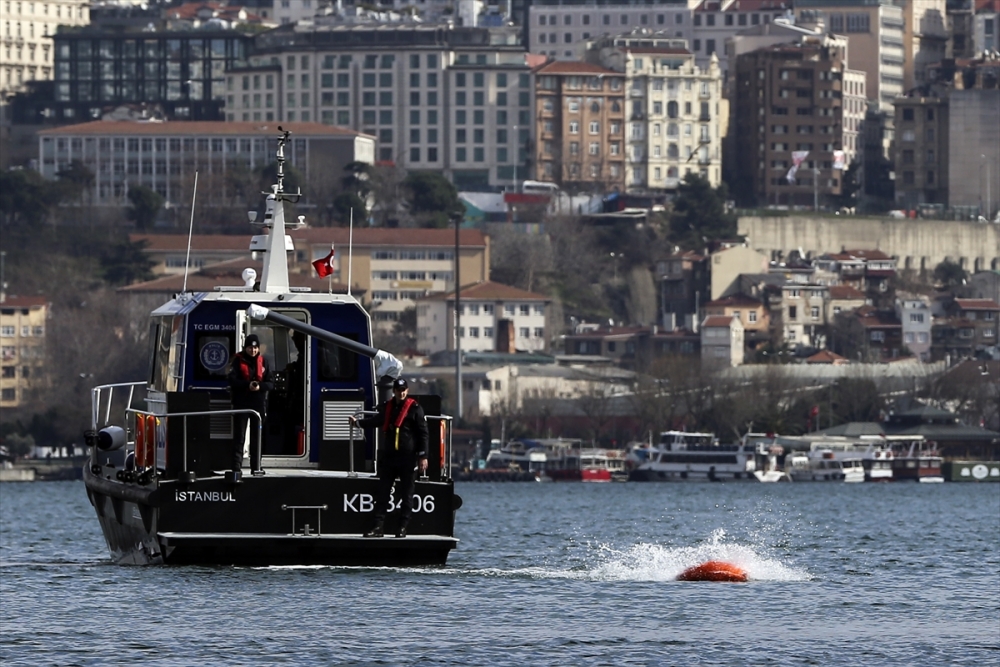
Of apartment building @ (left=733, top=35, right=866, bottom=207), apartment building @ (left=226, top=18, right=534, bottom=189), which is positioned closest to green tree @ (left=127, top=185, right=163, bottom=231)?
apartment building @ (left=226, top=18, right=534, bottom=189)

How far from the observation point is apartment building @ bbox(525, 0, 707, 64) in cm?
19625

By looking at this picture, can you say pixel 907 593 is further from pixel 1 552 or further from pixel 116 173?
pixel 116 173

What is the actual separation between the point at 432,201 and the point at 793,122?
91.9ft

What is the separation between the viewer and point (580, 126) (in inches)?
6939


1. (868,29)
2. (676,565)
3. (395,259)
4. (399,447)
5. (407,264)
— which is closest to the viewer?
(399,447)

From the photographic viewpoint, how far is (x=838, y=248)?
166875 millimetres

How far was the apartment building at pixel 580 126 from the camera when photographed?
174375 mm

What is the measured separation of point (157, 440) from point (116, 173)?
139223 millimetres

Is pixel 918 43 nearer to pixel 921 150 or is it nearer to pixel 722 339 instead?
pixel 921 150

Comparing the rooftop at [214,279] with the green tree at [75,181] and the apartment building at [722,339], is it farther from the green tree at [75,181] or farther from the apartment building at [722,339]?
the green tree at [75,181]

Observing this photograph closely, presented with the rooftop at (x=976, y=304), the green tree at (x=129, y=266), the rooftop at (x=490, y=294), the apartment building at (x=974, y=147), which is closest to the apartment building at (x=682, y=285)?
the rooftop at (x=490, y=294)

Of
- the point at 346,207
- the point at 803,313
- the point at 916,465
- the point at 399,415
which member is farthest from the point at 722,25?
the point at 399,415

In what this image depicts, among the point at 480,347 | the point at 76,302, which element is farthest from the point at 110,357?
the point at 480,347

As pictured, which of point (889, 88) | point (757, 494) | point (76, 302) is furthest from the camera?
point (889, 88)
